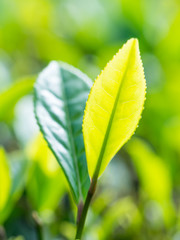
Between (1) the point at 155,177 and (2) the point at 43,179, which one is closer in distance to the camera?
(2) the point at 43,179

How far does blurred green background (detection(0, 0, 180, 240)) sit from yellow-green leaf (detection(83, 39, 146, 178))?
0.82ft

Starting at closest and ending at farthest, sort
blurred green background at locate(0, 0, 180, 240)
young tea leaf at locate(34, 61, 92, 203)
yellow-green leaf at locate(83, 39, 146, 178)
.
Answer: yellow-green leaf at locate(83, 39, 146, 178) → young tea leaf at locate(34, 61, 92, 203) → blurred green background at locate(0, 0, 180, 240)

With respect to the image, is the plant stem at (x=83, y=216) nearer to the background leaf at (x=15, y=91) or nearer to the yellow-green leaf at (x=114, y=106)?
the yellow-green leaf at (x=114, y=106)

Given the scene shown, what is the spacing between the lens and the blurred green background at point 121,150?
87cm

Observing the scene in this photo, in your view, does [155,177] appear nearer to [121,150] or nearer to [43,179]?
[43,179]

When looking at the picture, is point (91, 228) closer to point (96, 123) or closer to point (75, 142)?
point (75, 142)

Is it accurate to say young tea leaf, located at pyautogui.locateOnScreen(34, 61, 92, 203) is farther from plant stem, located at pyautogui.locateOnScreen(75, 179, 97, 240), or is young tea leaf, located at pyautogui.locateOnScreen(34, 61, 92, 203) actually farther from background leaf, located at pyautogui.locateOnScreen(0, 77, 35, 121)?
background leaf, located at pyautogui.locateOnScreen(0, 77, 35, 121)

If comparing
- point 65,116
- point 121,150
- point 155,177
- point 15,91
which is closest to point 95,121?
point 65,116

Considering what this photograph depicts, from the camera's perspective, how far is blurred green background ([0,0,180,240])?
873mm

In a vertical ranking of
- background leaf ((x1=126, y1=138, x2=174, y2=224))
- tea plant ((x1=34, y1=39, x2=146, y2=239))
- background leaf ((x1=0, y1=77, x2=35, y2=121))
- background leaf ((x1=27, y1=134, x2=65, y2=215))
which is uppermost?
background leaf ((x1=0, y1=77, x2=35, y2=121))

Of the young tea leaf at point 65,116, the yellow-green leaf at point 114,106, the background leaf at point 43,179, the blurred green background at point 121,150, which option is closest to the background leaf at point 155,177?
the blurred green background at point 121,150

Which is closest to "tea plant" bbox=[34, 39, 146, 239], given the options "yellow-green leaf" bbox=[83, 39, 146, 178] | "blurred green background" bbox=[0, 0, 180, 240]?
"yellow-green leaf" bbox=[83, 39, 146, 178]

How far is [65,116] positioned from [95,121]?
A: 15 cm

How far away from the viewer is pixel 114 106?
50 cm
